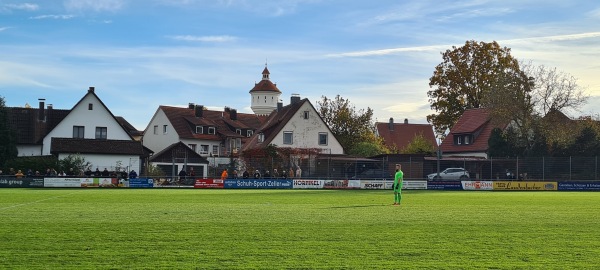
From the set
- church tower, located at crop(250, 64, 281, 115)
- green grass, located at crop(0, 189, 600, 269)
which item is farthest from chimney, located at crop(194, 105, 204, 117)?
green grass, located at crop(0, 189, 600, 269)

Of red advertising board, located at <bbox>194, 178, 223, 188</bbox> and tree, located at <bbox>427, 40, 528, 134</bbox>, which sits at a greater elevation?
tree, located at <bbox>427, 40, 528, 134</bbox>

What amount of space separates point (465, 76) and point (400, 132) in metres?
33.1

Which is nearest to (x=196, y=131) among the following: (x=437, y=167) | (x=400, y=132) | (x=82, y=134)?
(x=82, y=134)

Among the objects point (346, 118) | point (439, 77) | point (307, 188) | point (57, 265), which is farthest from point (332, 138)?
point (57, 265)

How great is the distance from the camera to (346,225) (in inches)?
664

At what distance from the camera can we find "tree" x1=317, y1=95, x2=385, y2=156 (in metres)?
82.9

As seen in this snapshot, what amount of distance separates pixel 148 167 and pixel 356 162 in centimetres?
1722

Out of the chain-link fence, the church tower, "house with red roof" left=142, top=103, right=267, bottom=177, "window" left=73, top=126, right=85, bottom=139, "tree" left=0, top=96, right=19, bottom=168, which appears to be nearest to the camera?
the chain-link fence

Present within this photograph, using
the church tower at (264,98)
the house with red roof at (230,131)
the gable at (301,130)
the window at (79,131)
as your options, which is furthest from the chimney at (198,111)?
the church tower at (264,98)

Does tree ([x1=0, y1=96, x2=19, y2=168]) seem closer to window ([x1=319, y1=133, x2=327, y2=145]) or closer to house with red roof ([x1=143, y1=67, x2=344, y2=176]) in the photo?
house with red roof ([x1=143, y1=67, x2=344, y2=176])

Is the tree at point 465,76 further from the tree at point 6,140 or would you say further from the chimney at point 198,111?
the tree at point 6,140

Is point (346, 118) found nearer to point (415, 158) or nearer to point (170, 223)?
point (415, 158)

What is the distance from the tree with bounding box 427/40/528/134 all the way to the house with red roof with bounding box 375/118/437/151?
26.8 meters

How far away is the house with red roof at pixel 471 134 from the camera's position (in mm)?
74125
